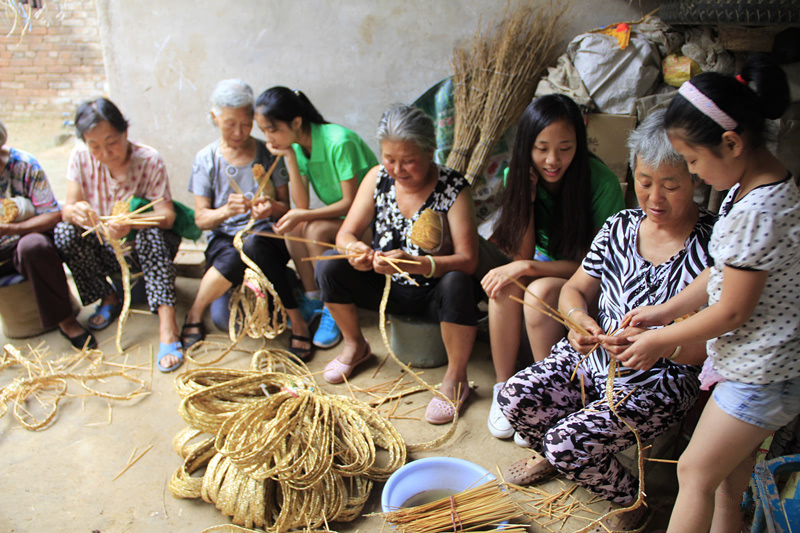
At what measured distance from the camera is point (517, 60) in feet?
10.8

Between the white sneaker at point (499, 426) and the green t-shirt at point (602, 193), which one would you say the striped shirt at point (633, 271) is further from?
the white sneaker at point (499, 426)

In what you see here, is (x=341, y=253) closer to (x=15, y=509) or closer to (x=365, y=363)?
(x=365, y=363)

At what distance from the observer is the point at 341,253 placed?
2818mm

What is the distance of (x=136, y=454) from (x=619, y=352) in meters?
2.02

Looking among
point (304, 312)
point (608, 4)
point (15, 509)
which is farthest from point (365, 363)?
point (608, 4)

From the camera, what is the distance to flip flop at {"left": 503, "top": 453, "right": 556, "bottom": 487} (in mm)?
2172

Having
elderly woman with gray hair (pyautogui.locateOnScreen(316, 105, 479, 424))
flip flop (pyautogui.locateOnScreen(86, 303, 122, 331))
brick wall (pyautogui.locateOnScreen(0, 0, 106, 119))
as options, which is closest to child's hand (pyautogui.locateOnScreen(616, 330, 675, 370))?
elderly woman with gray hair (pyautogui.locateOnScreen(316, 105, 479, 424))

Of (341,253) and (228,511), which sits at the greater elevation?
(341,253)

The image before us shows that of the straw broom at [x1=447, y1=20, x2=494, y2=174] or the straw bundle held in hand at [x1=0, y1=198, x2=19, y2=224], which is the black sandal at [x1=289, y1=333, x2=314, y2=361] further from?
the straw bundle held in hand at [x1=0, y1=198, x2=19, y2=224]

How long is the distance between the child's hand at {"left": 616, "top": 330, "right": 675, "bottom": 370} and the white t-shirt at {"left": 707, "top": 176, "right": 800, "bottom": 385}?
5.8 inches

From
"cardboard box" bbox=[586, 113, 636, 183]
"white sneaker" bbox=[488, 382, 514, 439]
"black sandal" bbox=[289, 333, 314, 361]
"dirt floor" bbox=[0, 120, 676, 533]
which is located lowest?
"dirt floor" bbox=[0, 120, 676, 533]

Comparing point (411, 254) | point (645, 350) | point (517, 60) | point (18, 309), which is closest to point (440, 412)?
point (411, 254)

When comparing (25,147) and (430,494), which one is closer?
(430,494)

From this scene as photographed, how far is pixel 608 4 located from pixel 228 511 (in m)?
3.26
